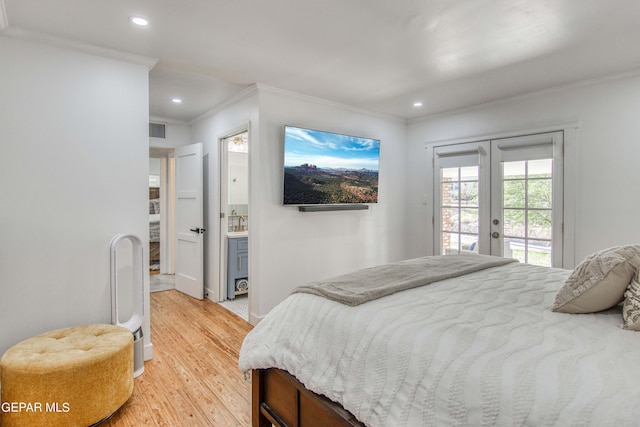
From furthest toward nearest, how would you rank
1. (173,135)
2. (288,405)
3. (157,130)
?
(173,135) → (157,130) → (288,405)

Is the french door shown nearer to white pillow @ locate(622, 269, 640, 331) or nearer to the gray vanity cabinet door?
white pillow @ locate(622, 269, 640, 331)

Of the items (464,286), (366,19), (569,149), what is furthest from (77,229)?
(569,149)

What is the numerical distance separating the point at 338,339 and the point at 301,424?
51cm

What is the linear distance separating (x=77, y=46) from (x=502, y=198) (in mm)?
4319

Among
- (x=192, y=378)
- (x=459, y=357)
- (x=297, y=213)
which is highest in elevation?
(x=297, y=213)

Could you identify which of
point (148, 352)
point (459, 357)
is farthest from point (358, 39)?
point (148, 352)

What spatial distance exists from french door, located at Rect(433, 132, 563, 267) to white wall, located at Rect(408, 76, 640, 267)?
17 cm

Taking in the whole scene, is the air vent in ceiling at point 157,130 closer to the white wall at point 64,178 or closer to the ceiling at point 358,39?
the ceiling at point 358,39

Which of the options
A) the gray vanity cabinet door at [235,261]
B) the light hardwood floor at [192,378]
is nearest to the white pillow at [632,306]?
the light hardwood floor at [192,378]

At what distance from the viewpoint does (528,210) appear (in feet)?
12.3

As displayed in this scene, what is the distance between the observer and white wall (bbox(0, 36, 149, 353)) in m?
2.26

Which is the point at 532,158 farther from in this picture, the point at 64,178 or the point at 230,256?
the point at 64,178

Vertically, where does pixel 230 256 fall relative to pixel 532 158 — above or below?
below

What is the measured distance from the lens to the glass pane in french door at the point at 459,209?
13.9 feet
